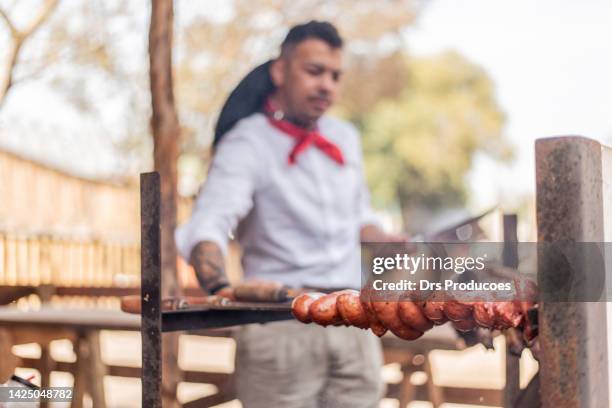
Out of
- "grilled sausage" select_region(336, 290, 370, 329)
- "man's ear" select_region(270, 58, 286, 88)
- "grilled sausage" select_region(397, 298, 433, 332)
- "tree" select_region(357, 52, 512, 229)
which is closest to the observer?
"grilled sausage" select_region(397, 298, 433, 332)

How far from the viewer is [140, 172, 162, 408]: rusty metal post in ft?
6.02

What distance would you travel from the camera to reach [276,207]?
9.82 ft

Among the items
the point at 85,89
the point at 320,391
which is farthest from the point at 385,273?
the point at 85,89

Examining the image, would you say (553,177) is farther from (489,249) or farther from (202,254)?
(202,254)

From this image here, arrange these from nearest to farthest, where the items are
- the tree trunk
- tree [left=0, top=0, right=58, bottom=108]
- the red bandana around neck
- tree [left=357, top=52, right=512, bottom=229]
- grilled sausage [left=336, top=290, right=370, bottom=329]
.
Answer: grilled sausage [left=336, top=290, right=370, bottom=329] → the red bandana around neck → tree [left=0, top=0, right=58, bottom=108] → the tree trunk → tree [left=357, top=52, right=512, bottom=229]

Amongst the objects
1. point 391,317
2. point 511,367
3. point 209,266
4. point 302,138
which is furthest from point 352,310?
point 302,138

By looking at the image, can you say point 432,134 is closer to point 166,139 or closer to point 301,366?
point 166,139

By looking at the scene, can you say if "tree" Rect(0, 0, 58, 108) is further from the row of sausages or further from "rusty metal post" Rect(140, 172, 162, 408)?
the row of sausages

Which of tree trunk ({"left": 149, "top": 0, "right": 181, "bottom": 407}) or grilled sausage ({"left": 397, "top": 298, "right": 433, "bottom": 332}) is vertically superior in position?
tree trunk ({"left": 149, "top": 0, "right": 181, "bottom": 407})

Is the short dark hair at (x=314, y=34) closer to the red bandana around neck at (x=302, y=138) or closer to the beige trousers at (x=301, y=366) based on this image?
the red bandana around neck at (x=302, y=138)

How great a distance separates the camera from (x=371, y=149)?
45188 millimetres

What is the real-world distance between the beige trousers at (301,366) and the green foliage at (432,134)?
39293 millimetres

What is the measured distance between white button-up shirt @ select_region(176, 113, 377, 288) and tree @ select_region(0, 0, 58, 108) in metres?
1.33

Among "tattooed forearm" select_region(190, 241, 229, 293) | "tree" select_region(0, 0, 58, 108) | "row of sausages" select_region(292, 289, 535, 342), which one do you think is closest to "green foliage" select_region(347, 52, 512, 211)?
"tree" select_region(0, 0, 58, 108)
